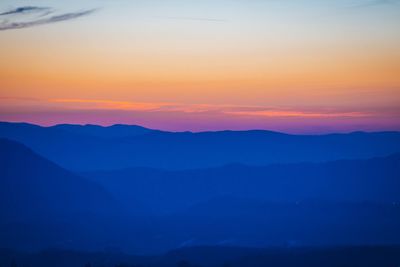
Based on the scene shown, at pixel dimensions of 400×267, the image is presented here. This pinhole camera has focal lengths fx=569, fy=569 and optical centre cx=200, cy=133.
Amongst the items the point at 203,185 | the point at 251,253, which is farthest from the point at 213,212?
the point at 251,253

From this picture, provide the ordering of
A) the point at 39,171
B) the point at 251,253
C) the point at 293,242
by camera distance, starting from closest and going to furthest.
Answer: the point at 251,253, the point at 293,242, the point at 39,171

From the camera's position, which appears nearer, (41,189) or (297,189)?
(41,189)

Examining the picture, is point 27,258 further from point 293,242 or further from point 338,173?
point 338,173

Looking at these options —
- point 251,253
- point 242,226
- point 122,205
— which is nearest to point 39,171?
point 122,205

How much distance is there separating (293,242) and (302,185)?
9112 cm

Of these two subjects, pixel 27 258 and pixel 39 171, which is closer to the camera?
pixel 27 258

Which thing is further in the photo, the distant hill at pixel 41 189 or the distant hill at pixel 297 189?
the distant hill at pixel 297 189

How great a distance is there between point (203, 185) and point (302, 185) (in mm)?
34734

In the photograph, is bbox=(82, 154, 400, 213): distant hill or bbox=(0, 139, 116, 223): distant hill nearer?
bbox=(0, 139, 116, 223): distant hill

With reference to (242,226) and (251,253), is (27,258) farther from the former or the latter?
(242,226)

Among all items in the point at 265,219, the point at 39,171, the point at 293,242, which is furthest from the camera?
the point at 39,171

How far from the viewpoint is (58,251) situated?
85.9 m

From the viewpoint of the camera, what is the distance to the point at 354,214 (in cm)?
12975

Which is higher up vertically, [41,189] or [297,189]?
[41,189]
